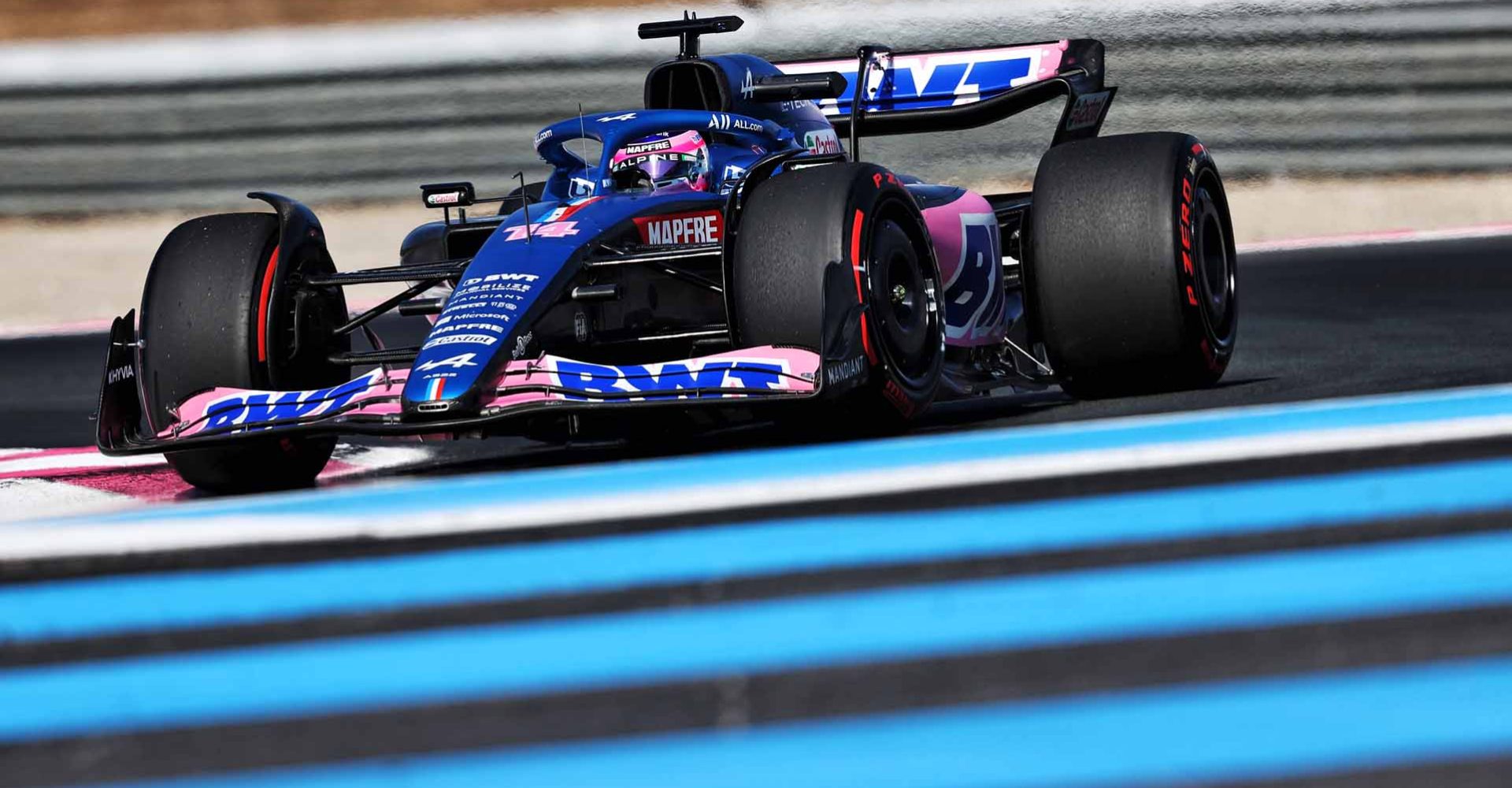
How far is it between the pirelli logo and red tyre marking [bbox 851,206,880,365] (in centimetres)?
58

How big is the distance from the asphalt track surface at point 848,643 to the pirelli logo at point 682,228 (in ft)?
4.24

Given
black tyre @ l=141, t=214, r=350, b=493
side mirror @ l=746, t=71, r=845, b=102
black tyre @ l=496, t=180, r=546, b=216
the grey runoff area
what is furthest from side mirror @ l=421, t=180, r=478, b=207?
the grey runoff area

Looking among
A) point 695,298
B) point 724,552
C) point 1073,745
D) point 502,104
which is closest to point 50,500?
point 695,298

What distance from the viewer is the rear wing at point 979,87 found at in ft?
25.5

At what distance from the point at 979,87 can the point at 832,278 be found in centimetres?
265

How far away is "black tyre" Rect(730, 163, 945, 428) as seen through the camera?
5480mm

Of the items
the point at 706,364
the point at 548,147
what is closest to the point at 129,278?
the point at 548,147

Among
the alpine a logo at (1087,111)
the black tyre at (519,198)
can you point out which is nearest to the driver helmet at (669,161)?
the black tyre at (519,198)

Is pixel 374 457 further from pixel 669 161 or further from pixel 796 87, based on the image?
pixel 796 87

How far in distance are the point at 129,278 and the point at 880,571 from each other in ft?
33.6

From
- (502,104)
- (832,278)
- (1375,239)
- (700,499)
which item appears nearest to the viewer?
(700,499)

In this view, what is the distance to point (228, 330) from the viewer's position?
237 inches

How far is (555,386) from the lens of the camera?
17.6 ft

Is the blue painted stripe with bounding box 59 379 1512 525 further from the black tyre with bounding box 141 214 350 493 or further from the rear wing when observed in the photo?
the rear wing
